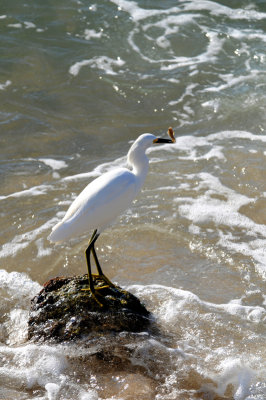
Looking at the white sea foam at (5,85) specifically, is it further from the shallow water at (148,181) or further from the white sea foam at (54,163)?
the white sea foam at (54,163)

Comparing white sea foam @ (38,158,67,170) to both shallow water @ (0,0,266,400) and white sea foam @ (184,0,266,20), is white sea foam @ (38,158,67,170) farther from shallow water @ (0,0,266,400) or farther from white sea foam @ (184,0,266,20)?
white sea foam @ (184,0,266,20)

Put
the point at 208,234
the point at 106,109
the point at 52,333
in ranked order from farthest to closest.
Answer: the point at 106,109, the point at 208,234, the point at 52,333

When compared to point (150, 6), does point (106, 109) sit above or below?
below

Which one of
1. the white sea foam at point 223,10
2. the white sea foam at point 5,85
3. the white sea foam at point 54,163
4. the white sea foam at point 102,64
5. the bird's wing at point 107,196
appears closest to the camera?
the bird's wing at point 107,196

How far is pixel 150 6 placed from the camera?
10.7 metres

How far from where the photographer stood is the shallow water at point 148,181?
12.2ft

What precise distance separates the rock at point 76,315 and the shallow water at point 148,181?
96 mm

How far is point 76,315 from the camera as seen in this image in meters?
3.88

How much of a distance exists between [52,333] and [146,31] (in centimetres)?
740

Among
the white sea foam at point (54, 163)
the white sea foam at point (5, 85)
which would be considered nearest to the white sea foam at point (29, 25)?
the white sea foam at point (5, 85)

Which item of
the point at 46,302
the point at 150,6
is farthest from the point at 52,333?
the point at 150,6

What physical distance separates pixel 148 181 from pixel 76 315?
2.86 metres

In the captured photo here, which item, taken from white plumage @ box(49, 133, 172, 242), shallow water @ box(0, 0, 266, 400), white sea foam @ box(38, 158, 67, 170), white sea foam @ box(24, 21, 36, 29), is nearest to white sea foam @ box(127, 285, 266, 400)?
shallow water @ box(0, 0, 266, 400)

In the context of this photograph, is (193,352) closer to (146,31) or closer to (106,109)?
(106,109)
